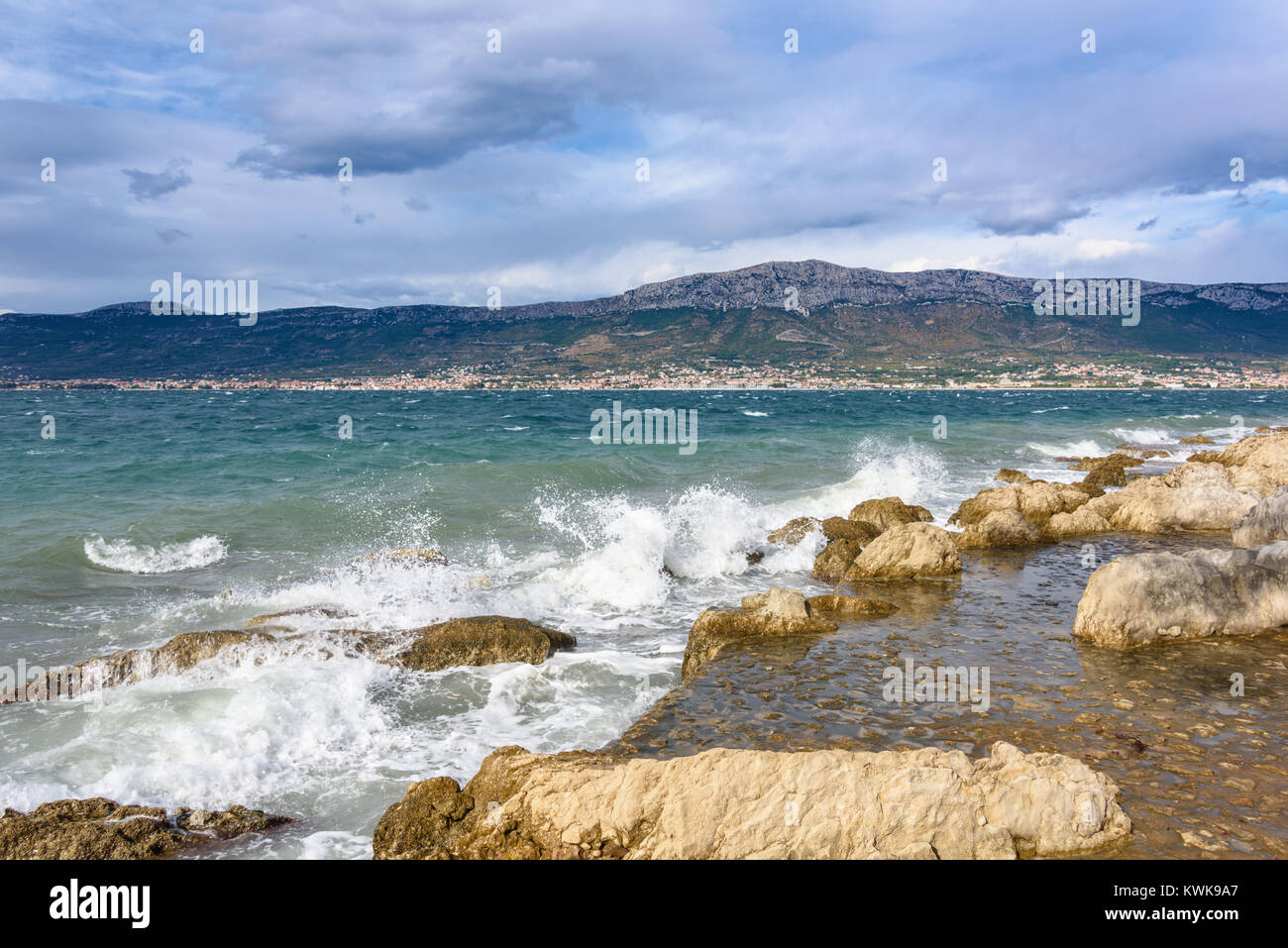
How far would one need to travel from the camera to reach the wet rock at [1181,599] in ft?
35.2

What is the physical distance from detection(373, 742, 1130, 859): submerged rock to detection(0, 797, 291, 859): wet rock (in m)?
1.91

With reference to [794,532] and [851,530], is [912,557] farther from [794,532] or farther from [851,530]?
[794,532]

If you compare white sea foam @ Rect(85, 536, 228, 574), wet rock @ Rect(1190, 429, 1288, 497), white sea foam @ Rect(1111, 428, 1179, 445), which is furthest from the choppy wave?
white sea foam @ Rect(85, 536, 228, 574)

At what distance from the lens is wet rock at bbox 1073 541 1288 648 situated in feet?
35.2

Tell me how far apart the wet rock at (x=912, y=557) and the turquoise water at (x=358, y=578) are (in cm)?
148

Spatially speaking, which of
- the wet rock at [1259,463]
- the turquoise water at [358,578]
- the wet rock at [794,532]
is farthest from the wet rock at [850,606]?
the wet rock at [1259,463]

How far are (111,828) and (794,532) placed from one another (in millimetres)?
15427

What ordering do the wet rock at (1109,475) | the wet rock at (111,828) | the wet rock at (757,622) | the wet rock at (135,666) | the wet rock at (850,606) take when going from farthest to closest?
the wet rock at (1109,475)
the wet rock at (850,606)
the wet rock at (757,622)
the wet rock at (135,666)
the wet rock at (111,828)

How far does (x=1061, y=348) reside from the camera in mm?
182375

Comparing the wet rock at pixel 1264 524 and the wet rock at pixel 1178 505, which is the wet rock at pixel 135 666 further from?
the wet rock at pixel 1178 505

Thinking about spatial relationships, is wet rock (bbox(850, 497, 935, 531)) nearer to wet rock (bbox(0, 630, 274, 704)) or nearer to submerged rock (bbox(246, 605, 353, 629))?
submerged rock (bbox(246, 605, 353, 629))
